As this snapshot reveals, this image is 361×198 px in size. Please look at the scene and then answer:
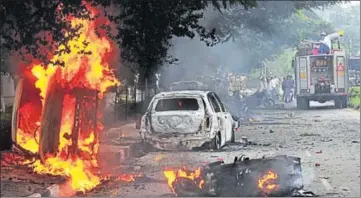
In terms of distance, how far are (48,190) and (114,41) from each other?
2.43 meters

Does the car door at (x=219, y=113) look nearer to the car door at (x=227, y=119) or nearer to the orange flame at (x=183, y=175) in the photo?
the car door at (x=227, y=119)

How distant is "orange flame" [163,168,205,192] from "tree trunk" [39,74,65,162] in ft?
5.54

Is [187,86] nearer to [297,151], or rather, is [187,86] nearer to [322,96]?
[297,151]

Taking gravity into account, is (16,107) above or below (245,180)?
above

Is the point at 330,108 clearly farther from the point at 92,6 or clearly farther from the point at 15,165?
the point at 15,165

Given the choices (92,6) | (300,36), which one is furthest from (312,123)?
(92,6)

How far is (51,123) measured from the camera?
933cm

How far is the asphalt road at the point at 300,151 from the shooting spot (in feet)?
27.1

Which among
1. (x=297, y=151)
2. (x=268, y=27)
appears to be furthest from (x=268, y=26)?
(x=297, y=151)

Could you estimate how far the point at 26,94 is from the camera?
9.60 metres

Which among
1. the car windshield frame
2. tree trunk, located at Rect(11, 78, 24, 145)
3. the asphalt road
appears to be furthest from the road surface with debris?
tree trunk, located at Rect(11, 78, 24, 145)

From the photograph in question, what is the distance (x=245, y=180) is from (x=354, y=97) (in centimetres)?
182

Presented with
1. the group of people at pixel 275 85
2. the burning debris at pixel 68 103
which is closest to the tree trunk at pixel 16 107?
the burning debris at pixel 68 103

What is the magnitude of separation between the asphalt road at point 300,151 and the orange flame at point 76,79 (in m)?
0.75
